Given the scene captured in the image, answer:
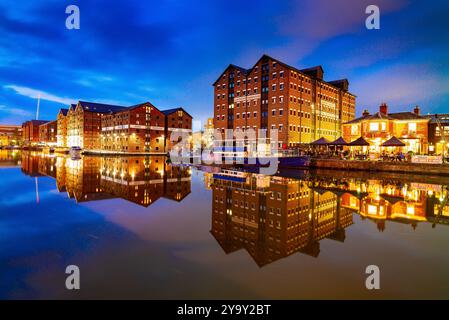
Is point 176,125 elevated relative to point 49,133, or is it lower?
lower

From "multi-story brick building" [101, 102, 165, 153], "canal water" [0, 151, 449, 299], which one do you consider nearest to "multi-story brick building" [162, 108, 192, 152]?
"multi-story brick building" [101, 102, 165, 153]

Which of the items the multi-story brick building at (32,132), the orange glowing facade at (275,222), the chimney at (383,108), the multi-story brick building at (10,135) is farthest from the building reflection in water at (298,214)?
the multi-story brick building at (10,135)

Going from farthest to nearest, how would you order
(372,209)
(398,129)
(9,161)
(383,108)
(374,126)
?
(383,108) → (9,161) → (374,126) → (398,129) → (372,209)

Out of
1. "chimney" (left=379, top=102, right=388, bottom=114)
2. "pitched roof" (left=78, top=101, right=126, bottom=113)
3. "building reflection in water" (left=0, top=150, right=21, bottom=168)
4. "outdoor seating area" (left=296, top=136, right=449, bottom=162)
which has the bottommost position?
"building reflection in water" (left=0, top=150, right=21, bottom=168)

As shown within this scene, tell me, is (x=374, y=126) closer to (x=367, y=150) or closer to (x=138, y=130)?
(x=367, y=150)

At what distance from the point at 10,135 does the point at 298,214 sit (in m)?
226

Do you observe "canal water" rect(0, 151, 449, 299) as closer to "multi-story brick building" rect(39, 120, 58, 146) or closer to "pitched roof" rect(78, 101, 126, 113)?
"pitched roof" rect(78, 101, 126, 113)

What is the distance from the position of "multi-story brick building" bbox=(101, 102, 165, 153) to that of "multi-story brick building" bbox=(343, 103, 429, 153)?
5954 cm

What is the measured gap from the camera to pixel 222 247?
24.7 ft

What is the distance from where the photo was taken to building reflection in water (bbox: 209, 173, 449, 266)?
7.82 metres

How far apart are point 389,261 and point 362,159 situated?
33.7 m

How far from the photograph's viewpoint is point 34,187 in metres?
18.3

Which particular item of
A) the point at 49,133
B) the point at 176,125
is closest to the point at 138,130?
the point at 176,125
